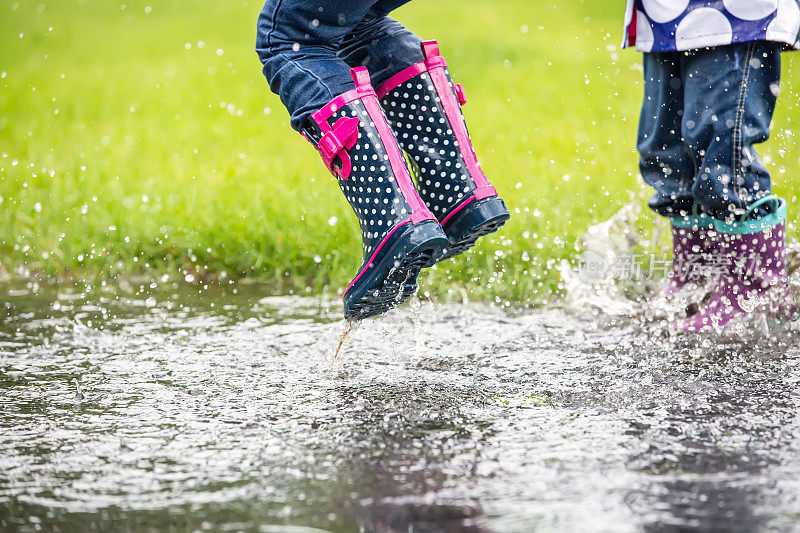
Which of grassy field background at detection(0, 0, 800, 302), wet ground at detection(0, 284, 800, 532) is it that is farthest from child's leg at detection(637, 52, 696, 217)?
grassy field background at detection(0, 0, 800, 302)

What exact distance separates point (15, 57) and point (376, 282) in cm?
732

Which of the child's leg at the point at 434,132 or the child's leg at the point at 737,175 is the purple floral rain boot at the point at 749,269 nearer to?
the child's leg at the point at 737,175

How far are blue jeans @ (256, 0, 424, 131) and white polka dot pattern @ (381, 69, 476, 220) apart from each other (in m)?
0.07

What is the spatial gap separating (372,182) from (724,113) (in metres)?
1.00

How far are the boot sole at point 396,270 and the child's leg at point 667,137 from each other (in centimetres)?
93

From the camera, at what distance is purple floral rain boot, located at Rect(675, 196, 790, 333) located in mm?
2613

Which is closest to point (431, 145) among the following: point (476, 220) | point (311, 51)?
point (476, 220)

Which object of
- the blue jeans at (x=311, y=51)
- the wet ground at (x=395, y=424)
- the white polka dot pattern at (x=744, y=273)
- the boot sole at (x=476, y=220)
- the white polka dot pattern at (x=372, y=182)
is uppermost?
the blue jeans at (x=311, y=51)

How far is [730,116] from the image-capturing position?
8.18ft

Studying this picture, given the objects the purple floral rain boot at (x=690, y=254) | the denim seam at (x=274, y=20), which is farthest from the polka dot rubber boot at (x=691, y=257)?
the denim seam at (x=274, y=20)

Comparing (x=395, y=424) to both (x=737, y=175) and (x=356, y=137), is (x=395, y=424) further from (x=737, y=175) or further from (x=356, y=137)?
(x=737, y=175)

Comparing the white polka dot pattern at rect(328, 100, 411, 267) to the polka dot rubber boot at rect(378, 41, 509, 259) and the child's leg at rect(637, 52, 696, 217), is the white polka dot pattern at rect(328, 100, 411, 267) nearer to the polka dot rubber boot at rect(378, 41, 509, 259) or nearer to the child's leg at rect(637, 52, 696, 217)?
the polka dot rubber boot at rect(378, 41, 509, 259)

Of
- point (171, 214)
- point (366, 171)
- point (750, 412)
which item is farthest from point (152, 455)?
point (171, 214)

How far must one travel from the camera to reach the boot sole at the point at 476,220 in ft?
7.45
